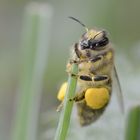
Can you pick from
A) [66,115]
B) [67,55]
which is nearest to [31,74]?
[66,115]

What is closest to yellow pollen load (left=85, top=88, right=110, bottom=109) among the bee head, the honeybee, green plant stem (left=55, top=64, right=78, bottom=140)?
the honeybee

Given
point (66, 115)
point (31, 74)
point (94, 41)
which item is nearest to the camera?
point (66, 115)

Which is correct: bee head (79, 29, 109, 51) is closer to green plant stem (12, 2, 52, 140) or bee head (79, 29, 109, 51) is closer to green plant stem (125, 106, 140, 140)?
green plant stem (12, 2, 52, 140)

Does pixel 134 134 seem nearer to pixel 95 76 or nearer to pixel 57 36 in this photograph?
pixel 95 76

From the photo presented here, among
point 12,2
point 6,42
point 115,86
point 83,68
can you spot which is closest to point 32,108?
point 83,68

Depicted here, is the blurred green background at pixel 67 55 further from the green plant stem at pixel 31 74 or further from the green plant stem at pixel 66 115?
the green plant stem at pixel 66 115

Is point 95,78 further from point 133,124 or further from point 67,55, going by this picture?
point 67,55
